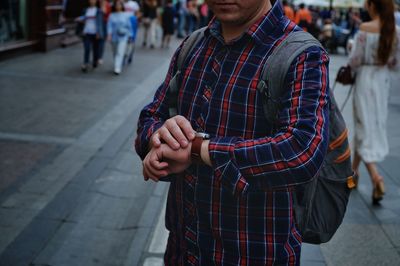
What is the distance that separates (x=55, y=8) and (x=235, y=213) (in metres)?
14.5

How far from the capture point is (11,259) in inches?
144

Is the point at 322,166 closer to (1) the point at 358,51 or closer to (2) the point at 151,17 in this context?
(1) the point at 358,51

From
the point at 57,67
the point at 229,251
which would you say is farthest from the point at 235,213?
the point at 57,67

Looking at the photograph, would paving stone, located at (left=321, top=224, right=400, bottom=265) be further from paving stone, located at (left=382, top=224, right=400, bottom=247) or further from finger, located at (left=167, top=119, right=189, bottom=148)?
finger, located at (left=167, top=119, right=189, bottom=148)

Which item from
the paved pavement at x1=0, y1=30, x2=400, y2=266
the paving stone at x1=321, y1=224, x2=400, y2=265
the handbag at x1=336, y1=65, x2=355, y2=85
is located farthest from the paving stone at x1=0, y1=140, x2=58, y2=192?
the handbag at x1=336, y1=65, x2=355, y2=85

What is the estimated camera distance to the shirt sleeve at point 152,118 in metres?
1.76

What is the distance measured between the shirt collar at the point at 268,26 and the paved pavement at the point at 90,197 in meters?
2.34

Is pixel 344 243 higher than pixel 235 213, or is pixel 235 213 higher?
pixel 235 213

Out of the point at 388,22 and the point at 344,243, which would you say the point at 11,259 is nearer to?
the point at 344,243

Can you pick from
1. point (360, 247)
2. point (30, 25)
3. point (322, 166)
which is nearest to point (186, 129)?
point (322, 166)

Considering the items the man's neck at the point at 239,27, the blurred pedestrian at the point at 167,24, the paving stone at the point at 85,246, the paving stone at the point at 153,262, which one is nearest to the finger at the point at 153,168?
the man's neck at the point at 239,27

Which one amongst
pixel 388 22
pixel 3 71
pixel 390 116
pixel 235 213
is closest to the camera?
pixel 235 213

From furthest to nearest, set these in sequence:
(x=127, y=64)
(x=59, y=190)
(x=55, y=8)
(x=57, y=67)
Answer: (x=55, y=8), (x=127, y=64), (x=57, y=67), (x=59, y=190)

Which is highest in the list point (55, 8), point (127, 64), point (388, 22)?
point (388, 22)
